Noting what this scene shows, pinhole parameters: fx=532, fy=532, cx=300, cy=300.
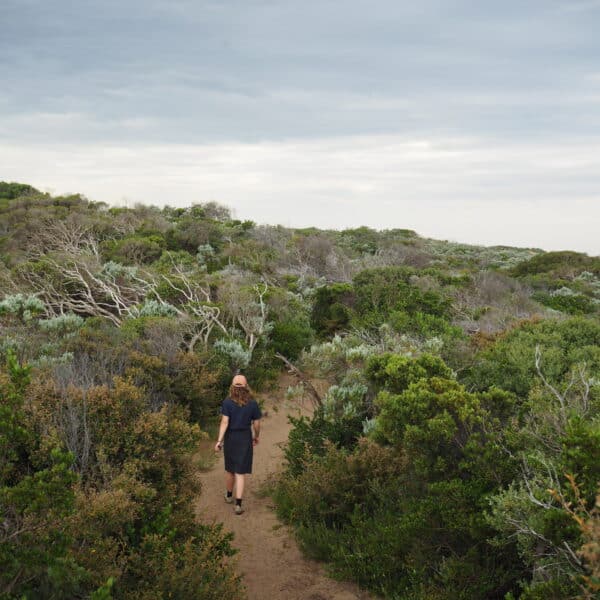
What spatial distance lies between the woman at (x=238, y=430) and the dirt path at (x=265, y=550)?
0.28 meters

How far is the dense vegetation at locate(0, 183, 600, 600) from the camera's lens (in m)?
3.30

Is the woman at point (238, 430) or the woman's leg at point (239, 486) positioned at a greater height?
the woman at point (238, 430)

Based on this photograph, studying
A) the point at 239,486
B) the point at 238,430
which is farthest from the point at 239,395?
the point at 239,486

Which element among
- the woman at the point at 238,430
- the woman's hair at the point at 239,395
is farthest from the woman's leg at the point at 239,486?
the woman's hair at the point at 239,395

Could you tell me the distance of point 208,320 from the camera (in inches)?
454

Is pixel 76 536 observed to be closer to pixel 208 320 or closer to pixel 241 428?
pixel 241 428

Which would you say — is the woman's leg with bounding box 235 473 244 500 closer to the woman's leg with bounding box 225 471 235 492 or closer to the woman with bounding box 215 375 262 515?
the woman with bounding box 215 375 262 515

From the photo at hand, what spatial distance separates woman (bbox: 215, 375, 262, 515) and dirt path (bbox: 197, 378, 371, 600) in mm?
284

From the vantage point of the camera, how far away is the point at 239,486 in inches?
261

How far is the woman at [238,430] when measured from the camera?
666cm

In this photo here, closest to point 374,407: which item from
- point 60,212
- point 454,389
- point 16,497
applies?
point 454,389

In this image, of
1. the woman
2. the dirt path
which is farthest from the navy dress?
the dirt path

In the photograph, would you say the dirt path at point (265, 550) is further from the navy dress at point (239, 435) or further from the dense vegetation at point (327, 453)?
the navy dress at point (239, 435)

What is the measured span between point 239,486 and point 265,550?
3.17 feet
